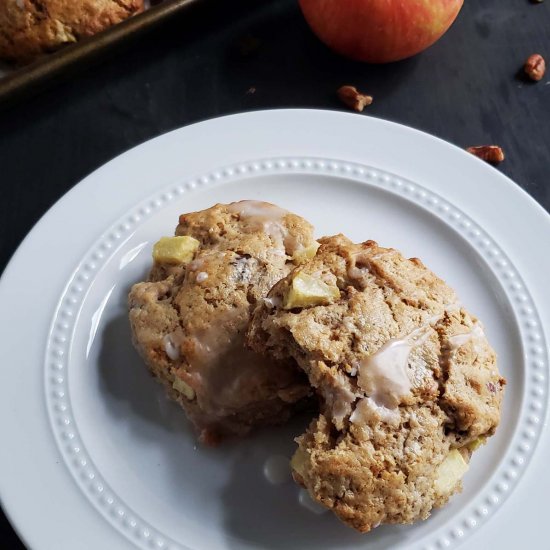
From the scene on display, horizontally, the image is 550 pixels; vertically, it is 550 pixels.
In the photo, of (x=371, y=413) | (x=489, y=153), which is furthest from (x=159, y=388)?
(x=489, y=153)

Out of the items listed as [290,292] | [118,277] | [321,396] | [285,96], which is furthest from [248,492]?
[285,96]

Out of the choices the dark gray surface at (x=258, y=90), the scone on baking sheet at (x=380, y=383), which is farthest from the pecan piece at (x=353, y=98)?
the scone on baking sheet at (x=380, y=383)

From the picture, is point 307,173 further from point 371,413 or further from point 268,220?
point 371,413

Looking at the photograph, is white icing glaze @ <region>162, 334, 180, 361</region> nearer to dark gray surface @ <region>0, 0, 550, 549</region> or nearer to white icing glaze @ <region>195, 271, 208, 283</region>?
white icing glaze @ <region>195, 271, 208, 283</region>

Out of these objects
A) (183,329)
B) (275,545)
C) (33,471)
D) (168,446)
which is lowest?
(275,545)

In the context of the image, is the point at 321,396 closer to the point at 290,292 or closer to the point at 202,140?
the point at 290,292

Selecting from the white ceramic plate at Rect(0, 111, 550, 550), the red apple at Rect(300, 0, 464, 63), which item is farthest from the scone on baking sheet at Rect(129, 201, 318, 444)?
the red apple at Rect(300, 0, 464, 63)
